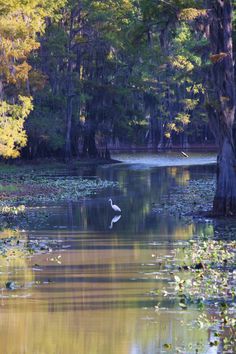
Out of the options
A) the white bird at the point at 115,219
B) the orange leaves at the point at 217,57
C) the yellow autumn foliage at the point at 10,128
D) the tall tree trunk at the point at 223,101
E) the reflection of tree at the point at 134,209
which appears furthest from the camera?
the yellow autumn foliage at the point at 10,128

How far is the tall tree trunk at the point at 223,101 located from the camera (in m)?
24.1

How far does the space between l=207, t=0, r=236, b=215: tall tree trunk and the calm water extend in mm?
1160

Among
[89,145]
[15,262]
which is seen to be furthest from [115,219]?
[89,145]

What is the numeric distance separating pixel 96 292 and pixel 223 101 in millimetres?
11290

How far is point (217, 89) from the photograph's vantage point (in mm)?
24328

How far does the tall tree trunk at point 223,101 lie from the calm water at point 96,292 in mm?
1160

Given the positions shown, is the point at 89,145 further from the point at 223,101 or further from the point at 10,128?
the point at 223,101

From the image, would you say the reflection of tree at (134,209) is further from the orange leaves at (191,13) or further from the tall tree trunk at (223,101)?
the orange leaves at (191,13)

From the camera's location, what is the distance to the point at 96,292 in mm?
13875

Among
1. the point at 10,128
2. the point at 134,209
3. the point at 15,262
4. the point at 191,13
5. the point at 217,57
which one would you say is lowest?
the point at 134,209

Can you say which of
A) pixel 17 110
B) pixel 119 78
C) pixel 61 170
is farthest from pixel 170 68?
pixel 17 110

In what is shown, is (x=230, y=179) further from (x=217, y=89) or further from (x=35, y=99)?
(x=35, y=99)

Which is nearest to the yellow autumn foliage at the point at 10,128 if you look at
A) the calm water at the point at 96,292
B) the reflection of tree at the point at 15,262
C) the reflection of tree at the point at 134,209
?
the reflection of tree at the point at 134,209

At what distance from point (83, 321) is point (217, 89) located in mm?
13582
